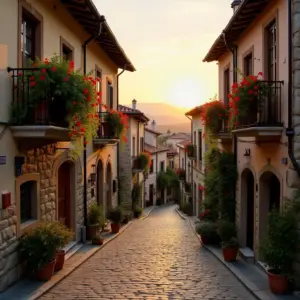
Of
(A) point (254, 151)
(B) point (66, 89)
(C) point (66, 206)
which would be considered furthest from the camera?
(C) point (66, 206)

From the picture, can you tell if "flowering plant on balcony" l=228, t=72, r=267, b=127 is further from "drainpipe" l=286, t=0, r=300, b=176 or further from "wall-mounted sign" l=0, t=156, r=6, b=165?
"wall-mounted sign" l=0, t=156, r=6, b=165

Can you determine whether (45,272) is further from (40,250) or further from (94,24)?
(94,24)

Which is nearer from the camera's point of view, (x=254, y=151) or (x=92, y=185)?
(x=254, y=151)

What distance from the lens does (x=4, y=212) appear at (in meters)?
7.78

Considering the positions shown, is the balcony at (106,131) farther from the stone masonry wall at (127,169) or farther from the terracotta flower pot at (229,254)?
the stone masonry wall at (127,169)

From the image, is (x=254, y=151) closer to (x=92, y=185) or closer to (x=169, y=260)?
(x=169, y=260)

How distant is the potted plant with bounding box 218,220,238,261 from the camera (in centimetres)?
1112

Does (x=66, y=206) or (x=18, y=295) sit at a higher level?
(x=66, y=206)

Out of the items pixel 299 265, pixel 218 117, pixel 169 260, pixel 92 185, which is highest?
pixel 218 117

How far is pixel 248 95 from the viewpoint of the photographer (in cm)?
937

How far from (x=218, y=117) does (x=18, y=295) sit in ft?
27.8

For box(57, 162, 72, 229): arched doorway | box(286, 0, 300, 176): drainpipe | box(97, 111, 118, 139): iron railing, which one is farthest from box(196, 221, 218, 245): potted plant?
box(286, 0, 300, 176): drainpipe

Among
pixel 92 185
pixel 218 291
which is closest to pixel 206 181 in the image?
pixel 92 185

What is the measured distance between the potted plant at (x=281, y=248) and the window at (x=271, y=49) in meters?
3.42
